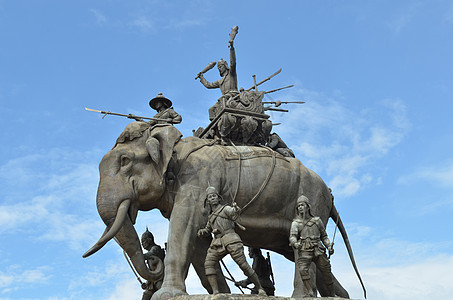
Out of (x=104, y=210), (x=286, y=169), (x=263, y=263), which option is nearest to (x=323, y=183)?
(x=286, y=169)

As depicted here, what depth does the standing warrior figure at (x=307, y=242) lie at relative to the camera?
11094mm

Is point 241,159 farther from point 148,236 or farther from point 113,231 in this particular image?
point 113,231

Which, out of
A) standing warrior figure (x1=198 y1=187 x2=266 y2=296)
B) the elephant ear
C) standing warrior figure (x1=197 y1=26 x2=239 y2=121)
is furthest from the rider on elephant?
standing warrior figure (x1=198 y1=187 x2=266 y2=296)

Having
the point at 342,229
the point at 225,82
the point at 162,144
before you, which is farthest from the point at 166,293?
the point at 225,82

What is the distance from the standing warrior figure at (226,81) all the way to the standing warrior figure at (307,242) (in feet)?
11.5

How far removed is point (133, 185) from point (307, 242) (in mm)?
3156

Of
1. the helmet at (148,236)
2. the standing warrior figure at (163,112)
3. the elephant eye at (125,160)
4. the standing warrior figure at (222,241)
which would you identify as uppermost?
the standing warrior figure at (163,112)

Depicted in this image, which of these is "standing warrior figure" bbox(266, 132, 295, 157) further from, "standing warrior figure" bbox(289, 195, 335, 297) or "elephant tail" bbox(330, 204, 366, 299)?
"standing warrior figure" bbox(289, 195, 335, 297)

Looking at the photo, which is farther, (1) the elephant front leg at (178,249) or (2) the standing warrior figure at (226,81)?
(2) the standing warrior figure at (226,81)

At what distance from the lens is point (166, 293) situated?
1113cm

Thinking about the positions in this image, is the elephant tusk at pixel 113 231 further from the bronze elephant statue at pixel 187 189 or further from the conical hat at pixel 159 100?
the conical hat at pixel 159 100

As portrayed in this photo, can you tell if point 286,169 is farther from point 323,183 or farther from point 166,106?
point 166,106

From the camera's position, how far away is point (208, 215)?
38.5 ft

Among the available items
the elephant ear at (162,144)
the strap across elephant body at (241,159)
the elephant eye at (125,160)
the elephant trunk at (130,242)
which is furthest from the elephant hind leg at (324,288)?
the elephant eye at (125,160)
